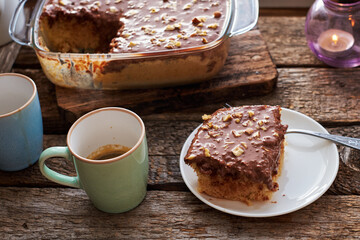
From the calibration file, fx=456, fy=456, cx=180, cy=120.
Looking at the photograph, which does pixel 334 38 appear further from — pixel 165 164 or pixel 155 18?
pixel 165 164

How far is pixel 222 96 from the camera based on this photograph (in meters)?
1.53

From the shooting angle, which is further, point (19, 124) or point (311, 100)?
point (311, 100)

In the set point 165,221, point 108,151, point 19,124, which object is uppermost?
point 19,124

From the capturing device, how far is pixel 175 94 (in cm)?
150

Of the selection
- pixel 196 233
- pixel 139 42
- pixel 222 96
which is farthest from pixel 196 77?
pixel 196 233

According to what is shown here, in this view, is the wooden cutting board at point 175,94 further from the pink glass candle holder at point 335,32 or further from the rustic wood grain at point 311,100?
the pink glass candle holder at point 335,32

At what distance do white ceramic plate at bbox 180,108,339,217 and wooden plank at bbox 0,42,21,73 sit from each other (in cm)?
81

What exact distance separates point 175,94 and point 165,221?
47 centimetres

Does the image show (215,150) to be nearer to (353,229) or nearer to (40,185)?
(353,229)

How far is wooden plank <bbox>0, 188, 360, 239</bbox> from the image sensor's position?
1.14 meters

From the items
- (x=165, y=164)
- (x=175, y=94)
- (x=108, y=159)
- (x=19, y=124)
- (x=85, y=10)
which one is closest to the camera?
(x=108, y=159)

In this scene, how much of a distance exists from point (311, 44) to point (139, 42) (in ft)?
2.08

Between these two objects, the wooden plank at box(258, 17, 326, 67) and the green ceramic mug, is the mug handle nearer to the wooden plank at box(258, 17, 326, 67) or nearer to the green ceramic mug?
the green ceramic mug

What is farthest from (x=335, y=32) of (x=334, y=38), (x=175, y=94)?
(x=175, y=94)
